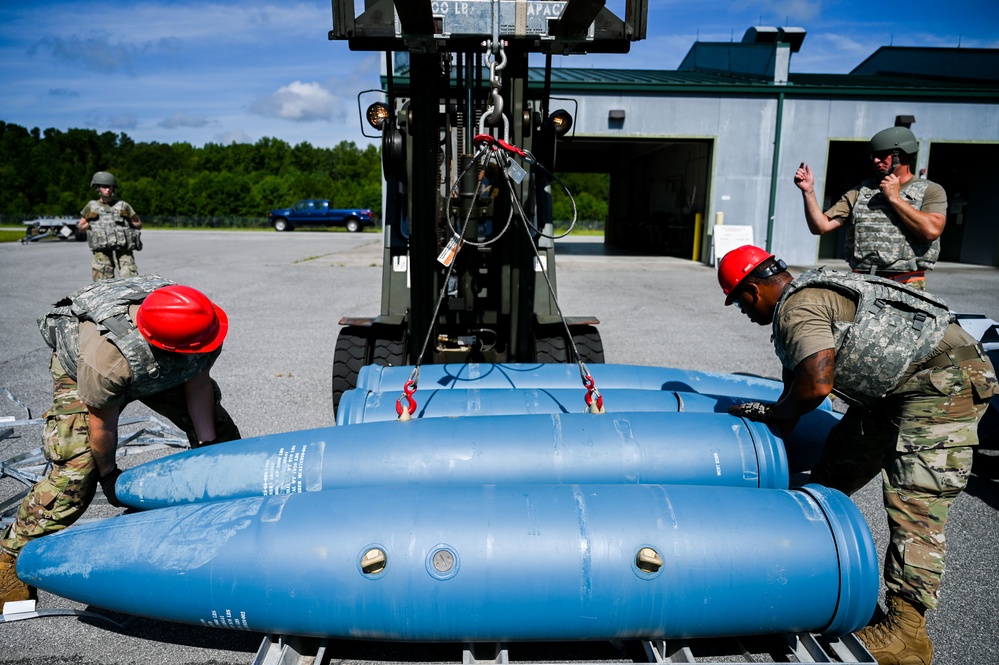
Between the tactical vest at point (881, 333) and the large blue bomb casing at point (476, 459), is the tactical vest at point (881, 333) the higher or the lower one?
the higher one

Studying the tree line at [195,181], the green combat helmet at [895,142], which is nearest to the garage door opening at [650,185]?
the tree line at [195,181]

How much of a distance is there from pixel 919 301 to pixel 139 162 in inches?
3491

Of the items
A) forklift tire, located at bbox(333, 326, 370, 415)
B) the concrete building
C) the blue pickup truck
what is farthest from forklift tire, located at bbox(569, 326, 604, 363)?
the blue pickup truck

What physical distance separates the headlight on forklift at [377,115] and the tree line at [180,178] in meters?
45.7

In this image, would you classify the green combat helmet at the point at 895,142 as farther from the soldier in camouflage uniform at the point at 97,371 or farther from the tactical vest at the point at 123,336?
the tactical vest at the point at 123,336

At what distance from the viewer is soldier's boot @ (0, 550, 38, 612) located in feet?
9.71

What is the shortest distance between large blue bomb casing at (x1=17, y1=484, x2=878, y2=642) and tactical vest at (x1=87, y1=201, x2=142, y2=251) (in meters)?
7.91

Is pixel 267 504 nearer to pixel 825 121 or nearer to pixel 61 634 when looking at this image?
pixel 61 634

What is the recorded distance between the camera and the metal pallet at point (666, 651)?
254cm

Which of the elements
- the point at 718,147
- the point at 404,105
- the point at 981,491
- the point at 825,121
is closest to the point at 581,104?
the point at 718,147

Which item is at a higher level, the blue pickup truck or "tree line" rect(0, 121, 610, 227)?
"tree line" rect(0, 121, 610, 227)

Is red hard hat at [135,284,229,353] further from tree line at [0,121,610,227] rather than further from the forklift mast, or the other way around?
tree line at [0,121,610,227]

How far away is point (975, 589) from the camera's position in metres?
3.15

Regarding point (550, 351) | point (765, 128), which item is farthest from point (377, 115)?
point (765, 128)
